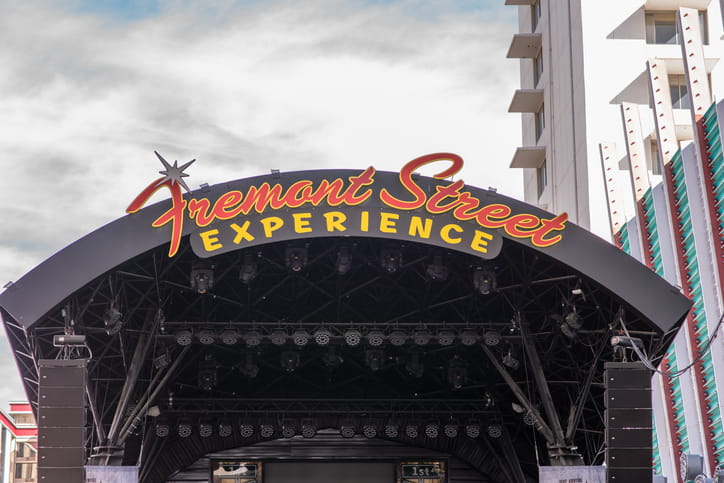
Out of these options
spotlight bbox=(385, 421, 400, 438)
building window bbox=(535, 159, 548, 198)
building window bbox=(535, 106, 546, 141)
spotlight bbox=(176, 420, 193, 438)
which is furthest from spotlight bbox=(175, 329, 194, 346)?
building window bbox=(535, 106, 546, 141)

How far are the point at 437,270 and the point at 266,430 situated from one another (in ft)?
29.0

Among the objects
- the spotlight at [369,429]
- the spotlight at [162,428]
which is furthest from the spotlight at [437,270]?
the spotlight at [162,428]

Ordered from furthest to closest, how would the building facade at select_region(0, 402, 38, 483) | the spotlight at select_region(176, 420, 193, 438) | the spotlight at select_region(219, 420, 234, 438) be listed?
the building facade at select_region(0, 402, 38, 483) < the spotlight at select_region(219, 420, 234, 438) < the spotlight at select_region(176, 420, 193, 438)

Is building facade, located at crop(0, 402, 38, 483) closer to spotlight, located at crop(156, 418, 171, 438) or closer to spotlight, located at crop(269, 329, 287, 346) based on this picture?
spotlight, located at crop(156, 418, 171, 438)

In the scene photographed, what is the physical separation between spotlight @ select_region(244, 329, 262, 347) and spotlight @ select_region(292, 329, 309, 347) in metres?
0.87

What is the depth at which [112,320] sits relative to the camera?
2603 centimetres

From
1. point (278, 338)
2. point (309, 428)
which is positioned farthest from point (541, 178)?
point (278, 338)

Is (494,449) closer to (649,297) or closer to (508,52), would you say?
(649,297)

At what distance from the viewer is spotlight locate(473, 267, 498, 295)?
26438mm

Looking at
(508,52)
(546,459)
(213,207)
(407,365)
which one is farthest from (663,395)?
(508,52)

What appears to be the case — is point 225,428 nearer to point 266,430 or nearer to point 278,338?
point 266,430

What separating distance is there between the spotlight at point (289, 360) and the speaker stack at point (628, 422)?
28.1 ft

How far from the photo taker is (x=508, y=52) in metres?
54.7

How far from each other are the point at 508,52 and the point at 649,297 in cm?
3120
